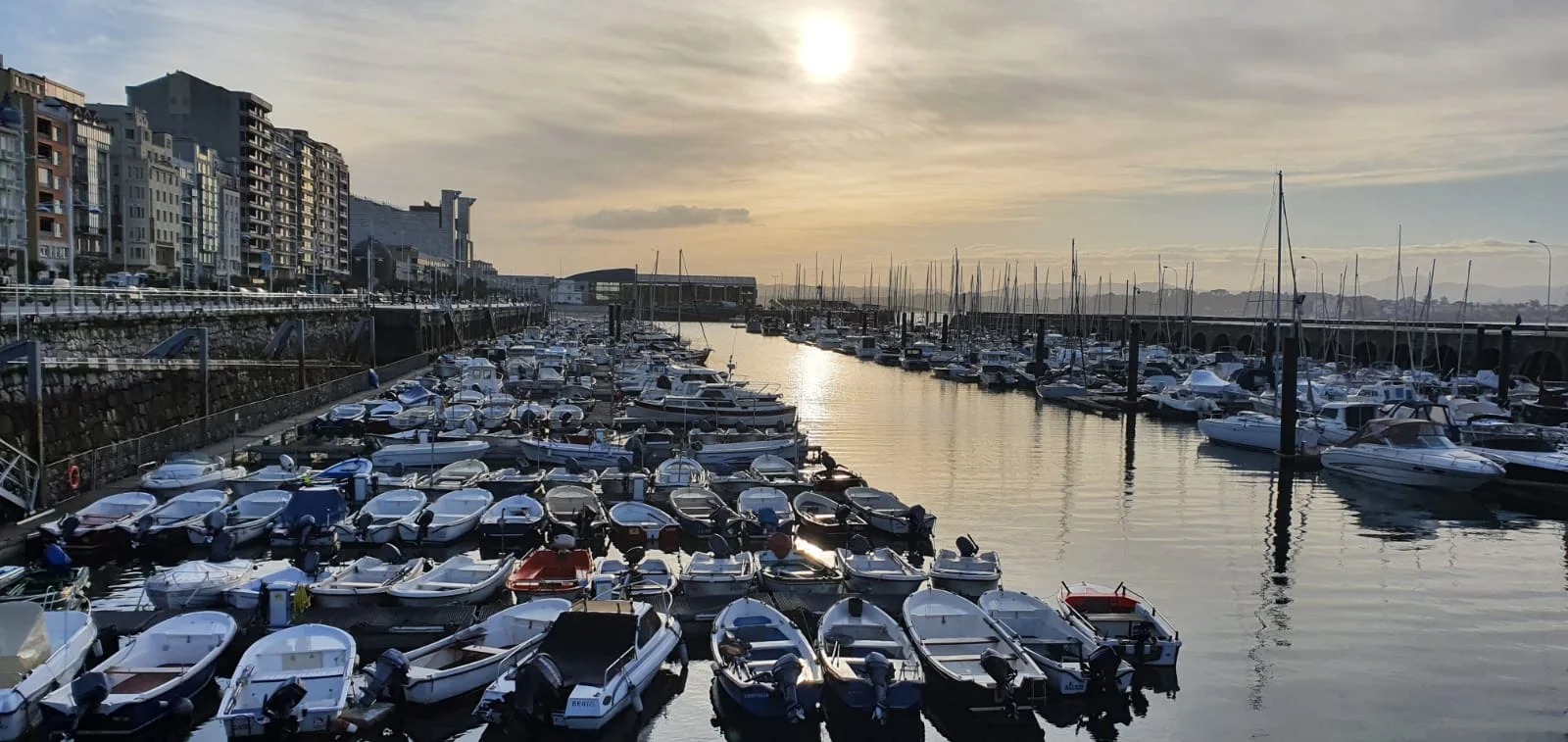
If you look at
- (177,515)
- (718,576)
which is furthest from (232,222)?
(718,576)

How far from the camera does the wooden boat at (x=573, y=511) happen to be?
27.5m

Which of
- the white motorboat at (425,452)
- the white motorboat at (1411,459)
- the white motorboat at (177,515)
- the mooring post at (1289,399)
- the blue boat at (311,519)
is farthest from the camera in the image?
the mooring post at (1289,399)

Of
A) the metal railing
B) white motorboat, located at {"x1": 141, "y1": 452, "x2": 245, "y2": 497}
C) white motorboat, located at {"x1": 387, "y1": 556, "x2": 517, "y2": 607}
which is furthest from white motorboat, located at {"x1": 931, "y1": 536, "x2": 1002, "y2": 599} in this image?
the metal railing

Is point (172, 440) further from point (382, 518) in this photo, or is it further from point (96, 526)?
point (382, 518)

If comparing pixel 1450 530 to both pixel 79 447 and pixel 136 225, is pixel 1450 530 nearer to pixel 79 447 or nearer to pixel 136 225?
pixel 79 447

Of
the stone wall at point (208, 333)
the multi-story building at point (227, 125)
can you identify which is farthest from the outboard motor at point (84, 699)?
the multi-story building at point (227, 125)

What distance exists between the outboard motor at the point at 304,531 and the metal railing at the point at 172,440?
21.7ft

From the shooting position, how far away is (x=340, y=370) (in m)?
70.6

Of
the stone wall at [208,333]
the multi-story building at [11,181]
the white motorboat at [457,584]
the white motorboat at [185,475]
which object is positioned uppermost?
the multi-story building at [11,181]

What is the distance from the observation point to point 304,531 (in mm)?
25422

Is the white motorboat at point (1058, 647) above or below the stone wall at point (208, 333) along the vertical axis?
below

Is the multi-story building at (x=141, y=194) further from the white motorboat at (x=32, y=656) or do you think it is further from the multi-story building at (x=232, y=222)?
the white motorboat at (x=32, y=656)

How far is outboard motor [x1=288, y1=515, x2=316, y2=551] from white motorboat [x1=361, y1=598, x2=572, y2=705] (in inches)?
363

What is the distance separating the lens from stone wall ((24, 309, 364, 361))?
120ft
